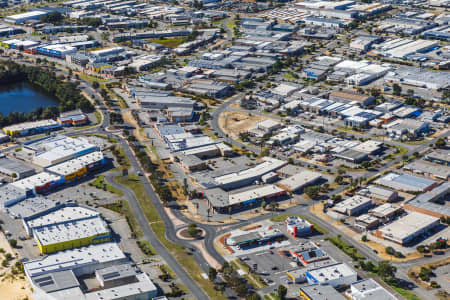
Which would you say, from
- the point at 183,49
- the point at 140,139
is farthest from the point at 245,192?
the point at 183,49

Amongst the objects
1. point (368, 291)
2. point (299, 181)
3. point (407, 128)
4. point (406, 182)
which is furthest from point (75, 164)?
point (407, 128)

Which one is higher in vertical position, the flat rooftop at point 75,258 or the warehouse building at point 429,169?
the flat rooftop at point 75,258

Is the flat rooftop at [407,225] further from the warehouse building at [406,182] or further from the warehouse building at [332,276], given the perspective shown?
the warehouse building at [332,276]

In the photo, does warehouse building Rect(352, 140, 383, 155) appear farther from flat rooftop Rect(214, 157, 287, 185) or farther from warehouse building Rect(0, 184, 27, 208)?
warehouse building Rect(0, 184, 27, 208)

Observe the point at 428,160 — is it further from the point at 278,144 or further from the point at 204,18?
the point at 204,18

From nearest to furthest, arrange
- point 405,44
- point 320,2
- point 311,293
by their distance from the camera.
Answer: point 311,293 → point 405,44 → point 320,2

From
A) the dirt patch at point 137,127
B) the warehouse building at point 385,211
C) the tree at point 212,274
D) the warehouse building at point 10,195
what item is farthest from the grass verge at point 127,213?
the warehouse building at point 385,211
